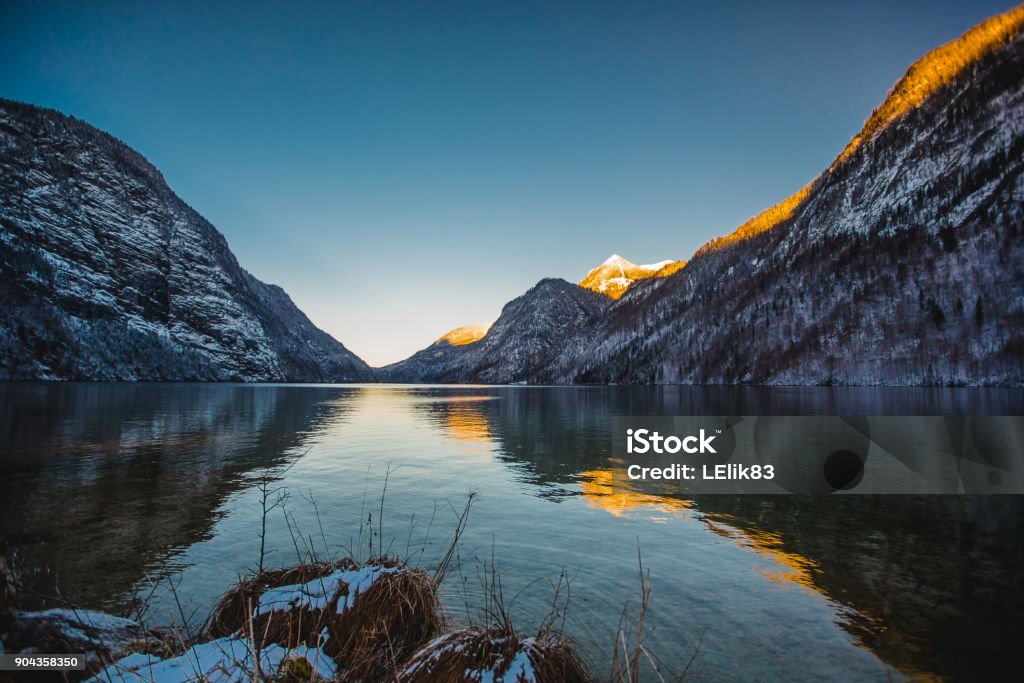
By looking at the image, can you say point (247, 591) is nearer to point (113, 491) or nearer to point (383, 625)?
point (383, 625)

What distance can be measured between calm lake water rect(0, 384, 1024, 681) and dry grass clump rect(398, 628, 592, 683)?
6.66 ft

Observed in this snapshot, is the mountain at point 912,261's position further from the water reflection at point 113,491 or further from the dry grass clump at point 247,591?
the dry grass clump at point 247,591

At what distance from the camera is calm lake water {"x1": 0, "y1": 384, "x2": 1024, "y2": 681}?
7.05m

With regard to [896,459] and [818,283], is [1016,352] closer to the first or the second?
[818,283]

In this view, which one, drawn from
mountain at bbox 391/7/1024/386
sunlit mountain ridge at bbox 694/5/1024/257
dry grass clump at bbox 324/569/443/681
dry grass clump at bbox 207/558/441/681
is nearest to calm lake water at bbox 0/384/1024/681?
dry grass clump at bbox 207/558/441/681

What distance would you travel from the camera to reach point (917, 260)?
442 ft

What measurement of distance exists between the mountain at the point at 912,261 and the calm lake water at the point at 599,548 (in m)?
132

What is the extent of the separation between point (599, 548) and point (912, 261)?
168 metres

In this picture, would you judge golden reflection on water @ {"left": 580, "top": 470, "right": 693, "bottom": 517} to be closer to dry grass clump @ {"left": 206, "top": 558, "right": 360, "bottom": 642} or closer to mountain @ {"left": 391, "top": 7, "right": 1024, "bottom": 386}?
dry grass clump @ {"left": 206, "top": 558, "right": 360, "bottom": 642}

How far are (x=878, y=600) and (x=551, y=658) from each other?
6990mm

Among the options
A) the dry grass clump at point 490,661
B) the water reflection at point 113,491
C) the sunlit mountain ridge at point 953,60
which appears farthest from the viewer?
the sunlit mountain ridge at point 953,60

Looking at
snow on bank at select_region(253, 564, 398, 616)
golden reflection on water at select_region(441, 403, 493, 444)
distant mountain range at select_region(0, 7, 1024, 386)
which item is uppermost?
distant mountain range at select_region(0, 7, 1024, 386)

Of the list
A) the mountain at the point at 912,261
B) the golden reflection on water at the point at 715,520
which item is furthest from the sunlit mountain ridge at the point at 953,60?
the golden reflection on water at the point at 715,520

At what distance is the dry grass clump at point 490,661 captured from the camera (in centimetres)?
439
